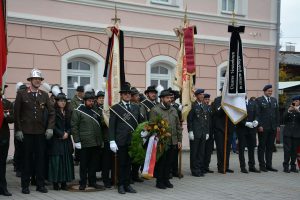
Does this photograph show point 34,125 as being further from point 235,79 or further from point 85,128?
point 235,79

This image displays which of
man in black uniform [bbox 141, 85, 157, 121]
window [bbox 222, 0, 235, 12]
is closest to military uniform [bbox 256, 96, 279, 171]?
man in black uniform [bbox 141, 85, 157, 121]

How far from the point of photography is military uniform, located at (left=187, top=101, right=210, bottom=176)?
11.4 metres

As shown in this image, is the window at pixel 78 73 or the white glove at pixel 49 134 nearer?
the white glove at pixel 49 134

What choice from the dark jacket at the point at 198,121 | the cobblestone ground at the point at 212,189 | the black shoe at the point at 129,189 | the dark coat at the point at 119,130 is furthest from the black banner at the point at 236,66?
the black shoe at the point at 129,189

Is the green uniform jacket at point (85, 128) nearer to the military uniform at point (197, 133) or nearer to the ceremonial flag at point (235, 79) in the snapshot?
the military uniform at point (197, 133)

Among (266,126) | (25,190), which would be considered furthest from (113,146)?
(266,126)

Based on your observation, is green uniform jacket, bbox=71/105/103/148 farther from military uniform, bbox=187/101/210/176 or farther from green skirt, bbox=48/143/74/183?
military uniform, bbox=187/101/210/176

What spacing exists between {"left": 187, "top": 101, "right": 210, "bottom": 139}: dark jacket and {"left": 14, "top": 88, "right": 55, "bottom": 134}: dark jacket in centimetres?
358

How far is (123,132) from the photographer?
9242 millimetres

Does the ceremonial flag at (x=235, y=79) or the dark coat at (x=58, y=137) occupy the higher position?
the ceremonial flag at (x=235, y=79)

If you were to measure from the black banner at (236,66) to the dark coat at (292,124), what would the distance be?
1.40 m

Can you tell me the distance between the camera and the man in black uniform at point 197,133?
448 inches

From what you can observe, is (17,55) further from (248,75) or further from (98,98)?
(248,75)

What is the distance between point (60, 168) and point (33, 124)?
0.97 metres
